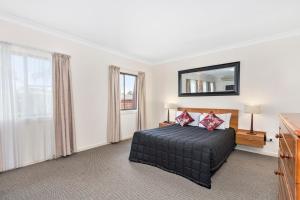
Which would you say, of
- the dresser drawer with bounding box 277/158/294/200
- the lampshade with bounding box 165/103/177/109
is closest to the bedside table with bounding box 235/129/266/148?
the lampshade with bounding box 165/103/177/109

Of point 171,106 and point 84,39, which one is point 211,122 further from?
point 84,39

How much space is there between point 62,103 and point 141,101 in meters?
2.48

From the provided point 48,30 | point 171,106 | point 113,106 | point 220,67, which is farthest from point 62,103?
point 220,67

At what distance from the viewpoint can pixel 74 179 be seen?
7.94ft

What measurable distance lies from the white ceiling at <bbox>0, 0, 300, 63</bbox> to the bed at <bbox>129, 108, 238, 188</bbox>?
2.09m

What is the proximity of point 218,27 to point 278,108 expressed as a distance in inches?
84.5

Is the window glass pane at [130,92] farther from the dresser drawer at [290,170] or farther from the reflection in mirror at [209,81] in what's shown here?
the dresser drawer at [290,170]

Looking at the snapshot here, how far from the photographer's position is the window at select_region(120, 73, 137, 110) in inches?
190

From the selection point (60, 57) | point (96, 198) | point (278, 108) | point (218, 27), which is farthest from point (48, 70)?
point (278, 108)

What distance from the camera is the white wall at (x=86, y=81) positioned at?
318 cm

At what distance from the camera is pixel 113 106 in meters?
4.29

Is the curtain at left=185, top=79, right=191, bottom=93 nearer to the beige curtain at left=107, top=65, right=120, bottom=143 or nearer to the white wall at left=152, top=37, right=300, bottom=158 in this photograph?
the white wall at left=152, top=37, right=300, bottom=158

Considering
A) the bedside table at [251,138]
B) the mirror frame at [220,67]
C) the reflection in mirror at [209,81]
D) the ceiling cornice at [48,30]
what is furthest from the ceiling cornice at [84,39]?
the bedside table at [251,138]

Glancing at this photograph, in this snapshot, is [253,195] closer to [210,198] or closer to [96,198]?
[210,198]
